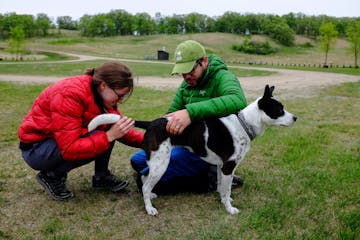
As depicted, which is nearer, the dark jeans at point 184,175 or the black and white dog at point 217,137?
the black and white dog at point 217,137

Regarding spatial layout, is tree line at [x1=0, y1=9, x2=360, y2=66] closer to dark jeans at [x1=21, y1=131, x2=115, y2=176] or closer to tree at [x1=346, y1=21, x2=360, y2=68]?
tree at [x1=346, y1=21, x2=360, y2=68]

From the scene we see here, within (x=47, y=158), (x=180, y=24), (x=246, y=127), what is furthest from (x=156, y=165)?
(x=180, y=24)

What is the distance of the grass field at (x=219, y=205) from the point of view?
3.21 metres

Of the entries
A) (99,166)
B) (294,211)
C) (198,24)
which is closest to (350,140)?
(294,211)

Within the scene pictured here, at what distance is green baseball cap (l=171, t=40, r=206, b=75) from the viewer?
3.54m

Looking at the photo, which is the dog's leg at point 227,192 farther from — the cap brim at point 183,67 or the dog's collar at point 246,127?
the cap brim at point 183,67

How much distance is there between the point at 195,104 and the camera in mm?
3412

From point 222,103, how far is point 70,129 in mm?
1519

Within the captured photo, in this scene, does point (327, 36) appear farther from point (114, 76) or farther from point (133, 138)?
point (114, 76)

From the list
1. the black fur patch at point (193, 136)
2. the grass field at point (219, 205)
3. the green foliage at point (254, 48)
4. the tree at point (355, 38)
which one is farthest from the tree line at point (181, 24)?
the black fur patch at point (193, 136)

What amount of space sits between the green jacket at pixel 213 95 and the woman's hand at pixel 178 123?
0.19ft

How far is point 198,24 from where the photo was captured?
103500mm

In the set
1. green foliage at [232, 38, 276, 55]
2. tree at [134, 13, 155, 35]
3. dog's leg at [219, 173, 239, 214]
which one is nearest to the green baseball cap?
dog's leg at [219, 173, 239, 214]

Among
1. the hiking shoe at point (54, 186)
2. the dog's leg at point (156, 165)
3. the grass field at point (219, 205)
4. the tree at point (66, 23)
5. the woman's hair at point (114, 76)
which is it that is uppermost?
the tree at point (66, 23)
